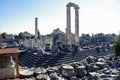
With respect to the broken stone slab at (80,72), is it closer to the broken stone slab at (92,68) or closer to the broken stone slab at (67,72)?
the broken stone slab at (67,72)

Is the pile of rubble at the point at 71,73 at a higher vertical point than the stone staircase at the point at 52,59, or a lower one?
lower

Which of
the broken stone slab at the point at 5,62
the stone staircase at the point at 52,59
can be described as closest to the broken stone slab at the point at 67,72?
the stone staircase at the point at 52,59

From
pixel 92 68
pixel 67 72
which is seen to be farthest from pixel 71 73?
pixel 92 68

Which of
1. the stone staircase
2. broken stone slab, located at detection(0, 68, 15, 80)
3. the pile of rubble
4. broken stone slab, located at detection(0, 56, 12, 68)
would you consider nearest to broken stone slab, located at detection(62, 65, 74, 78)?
the pile of rubble

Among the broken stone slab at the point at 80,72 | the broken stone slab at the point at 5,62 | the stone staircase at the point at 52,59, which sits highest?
the broken stone slab at the point at 5,62

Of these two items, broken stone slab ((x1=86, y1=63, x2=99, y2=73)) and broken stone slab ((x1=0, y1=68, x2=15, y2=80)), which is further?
broken stone slab ((x1=86, y1=63, x2=99, y2=73))

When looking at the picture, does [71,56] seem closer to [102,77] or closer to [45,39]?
[102,77]

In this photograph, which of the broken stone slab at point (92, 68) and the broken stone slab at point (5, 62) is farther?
the broken stone slab at point (92, 68)

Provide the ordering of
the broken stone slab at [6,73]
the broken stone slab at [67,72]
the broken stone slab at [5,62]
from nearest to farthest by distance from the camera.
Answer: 1. the broken stone slab at [6,73]
2. the broken stone slab at [5,62]
3. the broken stone slab at [67,72]

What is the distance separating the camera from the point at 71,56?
25188 mm

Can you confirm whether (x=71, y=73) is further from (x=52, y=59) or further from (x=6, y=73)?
(x=52, y=59)

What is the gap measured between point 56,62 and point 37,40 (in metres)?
15.3

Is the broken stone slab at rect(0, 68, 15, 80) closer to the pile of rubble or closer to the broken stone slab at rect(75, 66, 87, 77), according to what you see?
the pile of rubble

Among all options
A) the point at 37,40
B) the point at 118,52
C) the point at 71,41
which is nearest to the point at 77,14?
the point at 71,41
